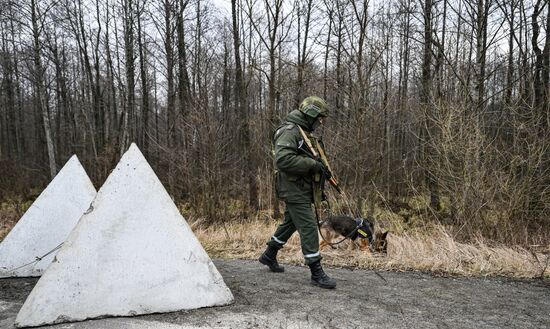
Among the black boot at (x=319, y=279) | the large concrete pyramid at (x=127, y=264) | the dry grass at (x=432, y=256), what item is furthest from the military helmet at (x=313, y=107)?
the dry grass at (x=432, y=256)

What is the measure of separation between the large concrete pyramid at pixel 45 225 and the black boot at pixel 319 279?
2.76 meters

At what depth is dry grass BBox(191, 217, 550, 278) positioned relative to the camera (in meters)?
4.44

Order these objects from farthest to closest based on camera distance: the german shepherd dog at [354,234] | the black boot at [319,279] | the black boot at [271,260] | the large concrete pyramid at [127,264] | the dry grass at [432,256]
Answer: the german shepherd dog at [354,234], the dry grass at [432,256], the black boot at [271,260], the black boot at [319,279], the large concrete pyramid at [127,264]

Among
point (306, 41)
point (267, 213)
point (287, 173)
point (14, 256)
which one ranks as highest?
point (306, 41)

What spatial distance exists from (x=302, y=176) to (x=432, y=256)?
2.35m

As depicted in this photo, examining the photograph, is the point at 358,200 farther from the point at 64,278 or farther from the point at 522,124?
the point at 64,278

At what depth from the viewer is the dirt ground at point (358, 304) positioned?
2.83m

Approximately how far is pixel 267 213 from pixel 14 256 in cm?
720

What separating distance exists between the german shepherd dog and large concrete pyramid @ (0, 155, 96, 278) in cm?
340

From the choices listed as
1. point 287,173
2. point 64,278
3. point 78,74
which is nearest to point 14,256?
point 64,278

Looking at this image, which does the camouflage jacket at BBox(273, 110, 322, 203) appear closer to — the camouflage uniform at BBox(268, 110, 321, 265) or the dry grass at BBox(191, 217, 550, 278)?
the camouflage uniform at BBox(268, 110, 321, 265)

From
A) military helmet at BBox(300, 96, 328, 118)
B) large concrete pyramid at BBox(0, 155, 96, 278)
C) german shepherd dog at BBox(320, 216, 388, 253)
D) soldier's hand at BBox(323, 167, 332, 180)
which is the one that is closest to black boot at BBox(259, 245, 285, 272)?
soldier's hand at BBox(323, 167, 332, 180)

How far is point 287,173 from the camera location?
385cm

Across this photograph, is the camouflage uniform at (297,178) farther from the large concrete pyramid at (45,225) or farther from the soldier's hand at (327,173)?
the large concrete pyramid at (45,225)
